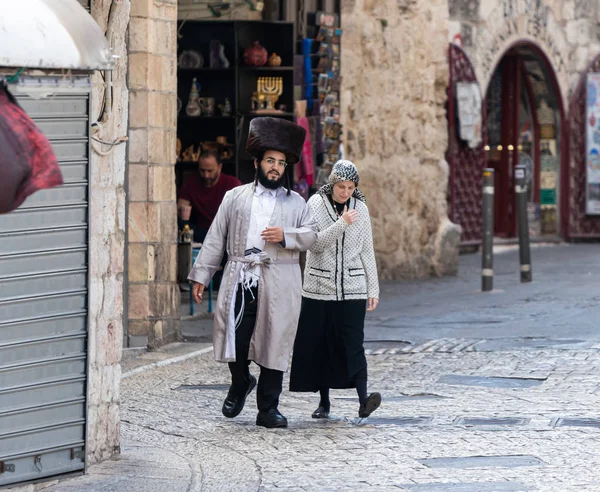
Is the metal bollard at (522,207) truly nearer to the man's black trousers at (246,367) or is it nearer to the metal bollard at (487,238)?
the metal bollard at (487,238)

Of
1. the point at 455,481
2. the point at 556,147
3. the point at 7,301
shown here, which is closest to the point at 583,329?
the point at 455,481

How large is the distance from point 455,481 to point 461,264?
14.3m

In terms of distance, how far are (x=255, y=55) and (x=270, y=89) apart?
1.29ft

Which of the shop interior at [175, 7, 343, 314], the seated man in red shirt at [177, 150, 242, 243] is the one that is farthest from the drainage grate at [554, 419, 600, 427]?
the shop interior at [175, 7, 343, 314]

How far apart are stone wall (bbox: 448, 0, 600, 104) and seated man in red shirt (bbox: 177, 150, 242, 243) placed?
23.8ft

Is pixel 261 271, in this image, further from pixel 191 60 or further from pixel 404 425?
pixel 191 60

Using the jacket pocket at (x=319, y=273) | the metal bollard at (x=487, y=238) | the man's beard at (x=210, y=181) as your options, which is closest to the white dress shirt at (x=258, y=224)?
the jacket pocket at (x=319, y=273)

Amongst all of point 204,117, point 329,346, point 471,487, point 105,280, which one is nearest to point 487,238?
point 204,117

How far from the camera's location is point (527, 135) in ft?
84.9

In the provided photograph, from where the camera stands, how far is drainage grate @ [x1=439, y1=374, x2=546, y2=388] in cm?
1060

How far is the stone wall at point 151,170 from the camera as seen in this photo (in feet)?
41.8

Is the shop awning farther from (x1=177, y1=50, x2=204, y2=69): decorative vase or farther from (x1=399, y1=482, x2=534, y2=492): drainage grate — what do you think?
(x1=177, y1=50, x2=204, y2=69): decorative vase

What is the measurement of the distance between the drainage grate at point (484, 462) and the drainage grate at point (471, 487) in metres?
0.45

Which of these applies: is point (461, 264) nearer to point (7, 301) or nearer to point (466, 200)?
point (466, 200)
